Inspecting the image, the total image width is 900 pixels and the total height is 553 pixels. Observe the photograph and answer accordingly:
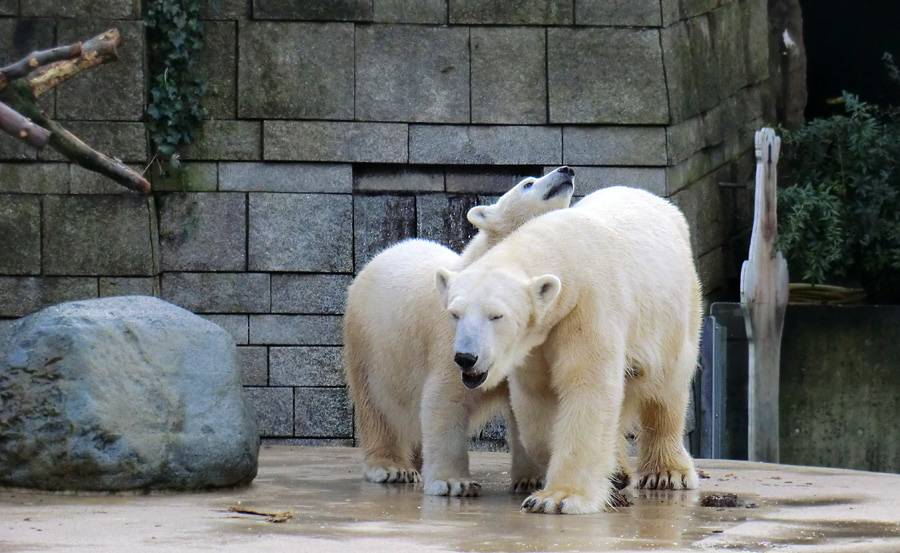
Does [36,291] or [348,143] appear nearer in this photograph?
[36,291]

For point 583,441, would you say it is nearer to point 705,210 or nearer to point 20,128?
point 20,128

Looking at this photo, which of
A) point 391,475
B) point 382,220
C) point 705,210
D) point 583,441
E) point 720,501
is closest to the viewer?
point 583,441

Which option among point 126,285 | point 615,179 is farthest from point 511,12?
point 126,285

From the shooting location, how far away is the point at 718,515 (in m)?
4.84

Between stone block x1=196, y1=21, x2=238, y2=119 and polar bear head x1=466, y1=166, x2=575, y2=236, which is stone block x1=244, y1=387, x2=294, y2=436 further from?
polar bear head x1=466, y1=166, x2=575, y2=236

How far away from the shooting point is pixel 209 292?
7.87m

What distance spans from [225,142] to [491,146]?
1.58 m

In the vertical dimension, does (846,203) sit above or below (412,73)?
below

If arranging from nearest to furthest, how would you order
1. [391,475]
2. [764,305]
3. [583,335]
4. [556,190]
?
[583,335] < [556,190] < [391,475] < [764,305]

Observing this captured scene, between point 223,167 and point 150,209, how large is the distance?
1.63 feet

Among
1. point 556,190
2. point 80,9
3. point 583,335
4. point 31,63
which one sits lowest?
point 583,335

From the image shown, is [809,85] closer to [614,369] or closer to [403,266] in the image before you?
[403,266]

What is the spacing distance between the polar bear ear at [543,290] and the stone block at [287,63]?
3333 mm

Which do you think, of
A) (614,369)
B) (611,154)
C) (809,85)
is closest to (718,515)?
(614,369)
